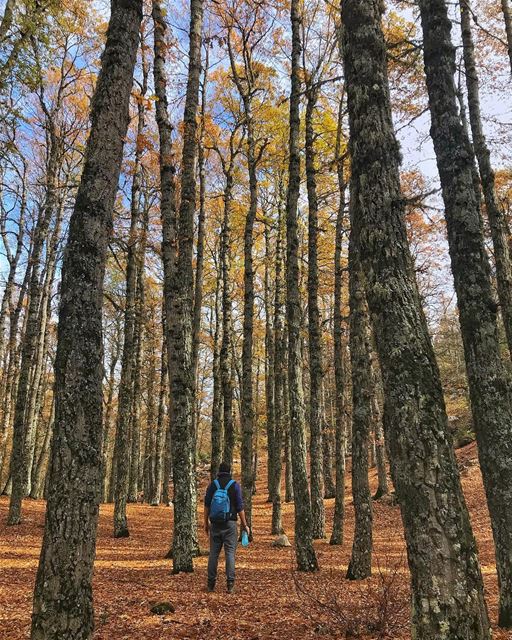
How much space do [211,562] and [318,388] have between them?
14.6 feet

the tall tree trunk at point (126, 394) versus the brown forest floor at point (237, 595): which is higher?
the tall tree trunk at point (126, 394)

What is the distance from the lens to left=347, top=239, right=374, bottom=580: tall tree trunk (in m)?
7.14

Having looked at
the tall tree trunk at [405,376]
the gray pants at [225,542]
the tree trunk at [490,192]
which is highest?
the tree trunk at [490,192]

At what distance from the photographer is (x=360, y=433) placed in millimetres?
7590

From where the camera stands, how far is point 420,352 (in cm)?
319

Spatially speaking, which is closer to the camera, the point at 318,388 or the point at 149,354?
the point at 318,388

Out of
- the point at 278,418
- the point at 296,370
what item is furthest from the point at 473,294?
the point at 278,418

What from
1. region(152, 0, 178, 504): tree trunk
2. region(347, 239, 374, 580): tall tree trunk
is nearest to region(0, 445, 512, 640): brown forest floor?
region(347, 239, 374, 580): tall tree trunk

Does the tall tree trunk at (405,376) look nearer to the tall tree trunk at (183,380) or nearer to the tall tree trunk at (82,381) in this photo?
the tall tree trunk at (82,381)

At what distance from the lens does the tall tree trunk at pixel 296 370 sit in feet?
25.0

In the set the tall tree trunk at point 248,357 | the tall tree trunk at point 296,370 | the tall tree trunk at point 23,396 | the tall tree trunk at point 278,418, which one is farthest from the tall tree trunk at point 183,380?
the tall tree trunk at point 278,418

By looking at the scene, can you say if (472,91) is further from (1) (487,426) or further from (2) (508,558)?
(2) (508,558)

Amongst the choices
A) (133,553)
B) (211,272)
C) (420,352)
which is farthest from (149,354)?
(420,352)

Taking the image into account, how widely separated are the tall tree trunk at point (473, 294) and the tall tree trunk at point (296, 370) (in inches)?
99.1
